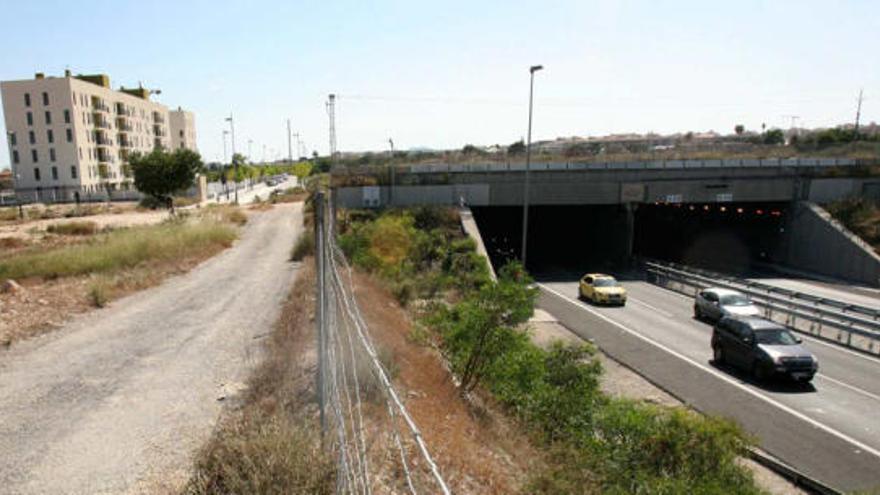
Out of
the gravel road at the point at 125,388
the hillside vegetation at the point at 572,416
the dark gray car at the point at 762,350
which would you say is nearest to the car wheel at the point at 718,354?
the dark gray car at the point at 762,350

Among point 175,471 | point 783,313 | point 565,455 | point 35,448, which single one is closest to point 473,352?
point 565,455

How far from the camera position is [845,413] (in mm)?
13250

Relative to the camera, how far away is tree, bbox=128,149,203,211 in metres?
50.6

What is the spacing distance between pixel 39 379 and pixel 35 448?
11.4ft

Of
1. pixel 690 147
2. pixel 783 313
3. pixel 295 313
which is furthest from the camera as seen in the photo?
pixel 690 147

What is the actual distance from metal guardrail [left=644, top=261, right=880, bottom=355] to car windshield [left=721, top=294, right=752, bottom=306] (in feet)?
5.12

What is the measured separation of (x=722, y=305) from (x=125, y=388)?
21.4 m

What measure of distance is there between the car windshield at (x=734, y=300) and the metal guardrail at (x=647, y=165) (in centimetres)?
2033

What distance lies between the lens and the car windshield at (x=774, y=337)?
15.6 meters

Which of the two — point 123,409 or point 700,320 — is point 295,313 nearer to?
point 123,409

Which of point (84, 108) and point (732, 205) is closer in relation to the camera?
point (732, 205)

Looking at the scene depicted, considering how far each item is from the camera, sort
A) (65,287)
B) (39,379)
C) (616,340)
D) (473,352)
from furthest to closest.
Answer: (616,340) → (65,287) → (473,352) → (39,379)

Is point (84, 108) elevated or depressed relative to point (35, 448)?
elevated

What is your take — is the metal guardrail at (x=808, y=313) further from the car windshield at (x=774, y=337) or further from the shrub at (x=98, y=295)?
the shrub at (x=98, y=295)
